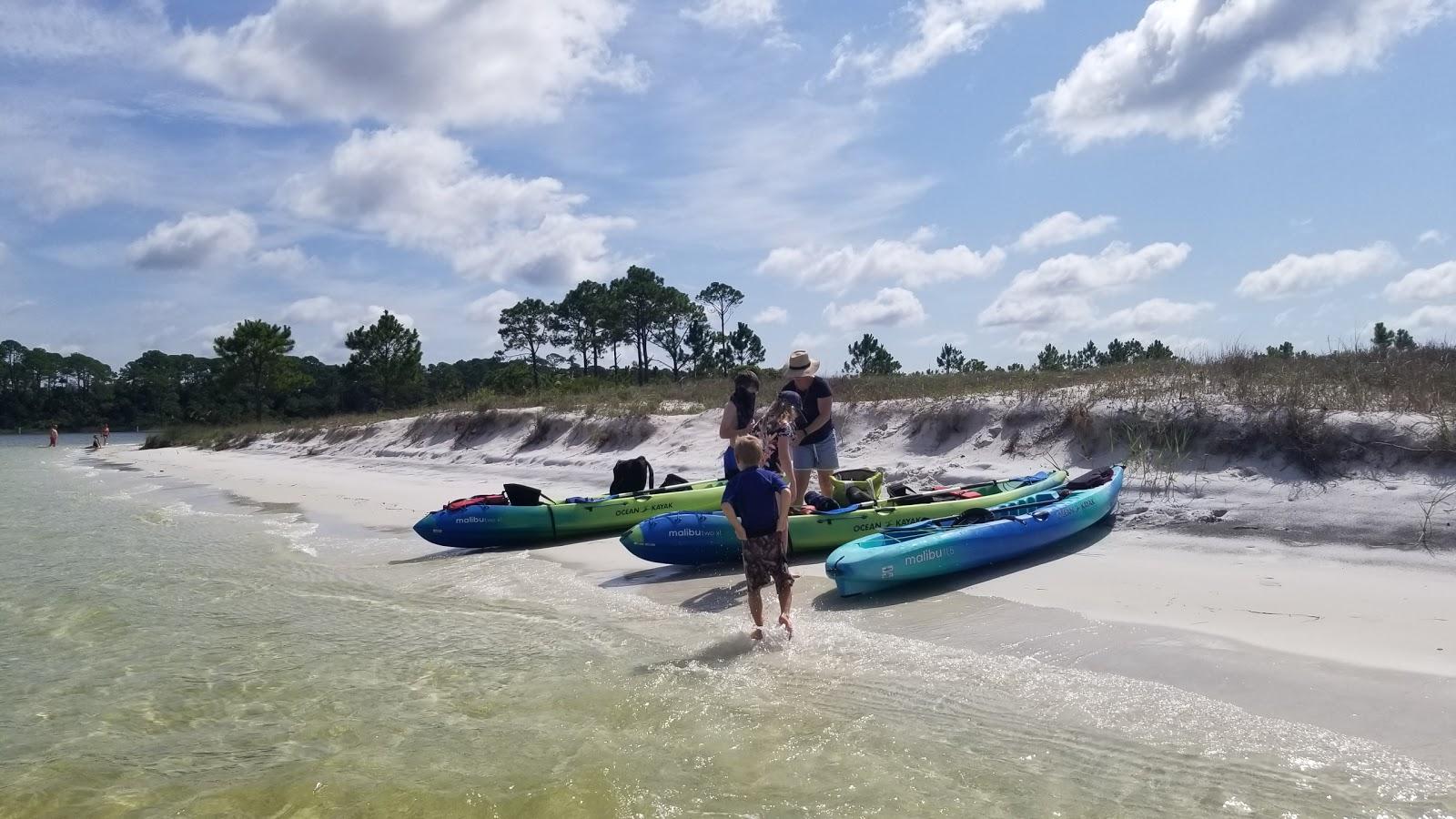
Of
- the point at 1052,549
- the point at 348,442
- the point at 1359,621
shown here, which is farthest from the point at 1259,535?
the point at 348,442

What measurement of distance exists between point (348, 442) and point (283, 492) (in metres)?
14.9

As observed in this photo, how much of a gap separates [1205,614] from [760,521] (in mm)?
2978

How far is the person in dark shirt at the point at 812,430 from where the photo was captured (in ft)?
28.9

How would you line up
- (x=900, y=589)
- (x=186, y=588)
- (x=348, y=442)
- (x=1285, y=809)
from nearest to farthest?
(x=1285, y=809) → (x=900, y=589) → (x=186, y=588) → (x=348, y=442)

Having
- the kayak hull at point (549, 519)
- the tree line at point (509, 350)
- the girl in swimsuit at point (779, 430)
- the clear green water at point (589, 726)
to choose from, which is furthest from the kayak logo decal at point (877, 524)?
the tree line at point (509, 350)

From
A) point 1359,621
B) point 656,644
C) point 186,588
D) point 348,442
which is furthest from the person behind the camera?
point 348,442

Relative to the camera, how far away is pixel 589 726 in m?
4.70

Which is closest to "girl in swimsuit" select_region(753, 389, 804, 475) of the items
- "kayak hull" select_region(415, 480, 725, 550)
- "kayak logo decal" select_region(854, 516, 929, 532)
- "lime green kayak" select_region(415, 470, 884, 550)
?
"kayak logo decal" select_region(854, 516, 929, 532)

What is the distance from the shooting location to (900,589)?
7039 millimetres

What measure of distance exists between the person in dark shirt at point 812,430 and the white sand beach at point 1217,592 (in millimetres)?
1046

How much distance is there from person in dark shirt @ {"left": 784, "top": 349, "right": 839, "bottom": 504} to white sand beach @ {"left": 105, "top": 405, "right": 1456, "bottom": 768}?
3.43ft

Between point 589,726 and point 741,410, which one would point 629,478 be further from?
point 589,726

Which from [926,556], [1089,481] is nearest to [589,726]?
[926,556]

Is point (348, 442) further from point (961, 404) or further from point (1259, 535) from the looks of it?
point (1259, 535)
